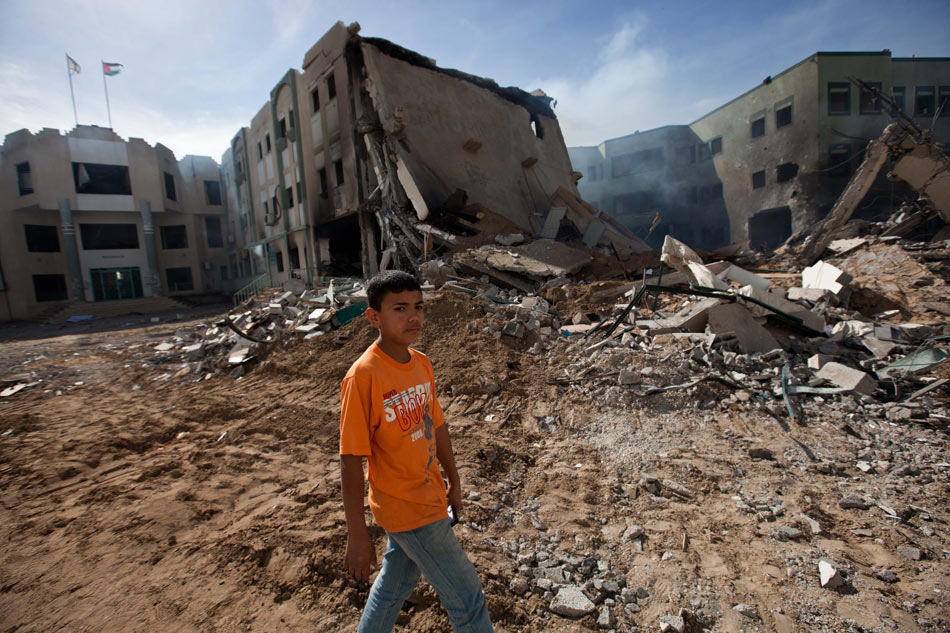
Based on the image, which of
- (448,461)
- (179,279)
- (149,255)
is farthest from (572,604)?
(179,279)

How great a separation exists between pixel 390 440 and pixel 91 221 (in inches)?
1265

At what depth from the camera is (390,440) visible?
5.34 feet

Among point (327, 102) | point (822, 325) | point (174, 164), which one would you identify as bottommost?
point (822, 325)

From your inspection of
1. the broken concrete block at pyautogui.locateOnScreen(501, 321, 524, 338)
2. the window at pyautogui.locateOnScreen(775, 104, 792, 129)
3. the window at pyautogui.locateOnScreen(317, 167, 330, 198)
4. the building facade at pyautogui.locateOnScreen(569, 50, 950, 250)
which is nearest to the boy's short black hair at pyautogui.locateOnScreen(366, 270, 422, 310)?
the broken concrete block at pyautogui.locateOnScreen(501, 321, 524, 338)

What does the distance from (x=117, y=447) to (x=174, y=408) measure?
1352 mm

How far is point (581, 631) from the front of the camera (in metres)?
2.04

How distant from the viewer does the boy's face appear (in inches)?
66.6

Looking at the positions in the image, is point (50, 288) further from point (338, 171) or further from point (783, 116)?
point (783, 116)

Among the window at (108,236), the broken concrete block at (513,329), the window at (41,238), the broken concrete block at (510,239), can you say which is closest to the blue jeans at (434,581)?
the broken concrete block at (513,329)

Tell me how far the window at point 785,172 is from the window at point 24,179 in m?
40.0

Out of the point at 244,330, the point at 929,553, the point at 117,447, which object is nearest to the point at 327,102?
the point at 244,330

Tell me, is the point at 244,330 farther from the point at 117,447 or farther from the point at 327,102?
the point at 327,102

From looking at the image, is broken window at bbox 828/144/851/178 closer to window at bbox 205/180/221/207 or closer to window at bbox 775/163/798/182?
window at bbox 775/163/798/182

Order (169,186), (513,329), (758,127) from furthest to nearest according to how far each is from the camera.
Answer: (169,186)
(758,127)
(513,329)
